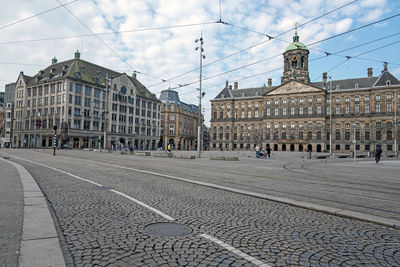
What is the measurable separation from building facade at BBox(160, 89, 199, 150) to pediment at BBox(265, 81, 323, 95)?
106 ft

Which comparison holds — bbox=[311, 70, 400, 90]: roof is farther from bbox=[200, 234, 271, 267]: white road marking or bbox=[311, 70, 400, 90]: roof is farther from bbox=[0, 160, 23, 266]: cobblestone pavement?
bbox=[0, 160, 23, 266]: cobblestone pavement

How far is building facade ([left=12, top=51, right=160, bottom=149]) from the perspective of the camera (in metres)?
56.9

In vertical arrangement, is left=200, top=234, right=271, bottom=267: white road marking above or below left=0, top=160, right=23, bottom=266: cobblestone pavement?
below

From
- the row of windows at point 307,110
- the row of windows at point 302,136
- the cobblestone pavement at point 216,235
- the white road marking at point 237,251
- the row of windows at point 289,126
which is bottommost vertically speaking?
the cobblestone pavement at point 216,235

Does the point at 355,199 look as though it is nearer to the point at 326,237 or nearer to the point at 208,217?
the point at 326,237

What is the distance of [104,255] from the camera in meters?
3.36

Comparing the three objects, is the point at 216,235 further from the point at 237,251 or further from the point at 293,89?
the point at 293,89

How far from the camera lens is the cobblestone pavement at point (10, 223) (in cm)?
323

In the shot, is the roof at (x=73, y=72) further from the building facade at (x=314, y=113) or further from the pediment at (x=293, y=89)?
the pediment at (x=293, y=89)

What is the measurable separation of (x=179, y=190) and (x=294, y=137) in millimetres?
74987

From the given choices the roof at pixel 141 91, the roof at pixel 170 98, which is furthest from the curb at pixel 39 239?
the roof at pixel 170 98

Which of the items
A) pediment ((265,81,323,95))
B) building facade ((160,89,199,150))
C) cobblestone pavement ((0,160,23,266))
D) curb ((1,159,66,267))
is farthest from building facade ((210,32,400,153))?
curb ((1,159,66,267))

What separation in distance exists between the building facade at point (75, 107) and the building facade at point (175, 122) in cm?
1875

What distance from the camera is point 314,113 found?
74875 mm
